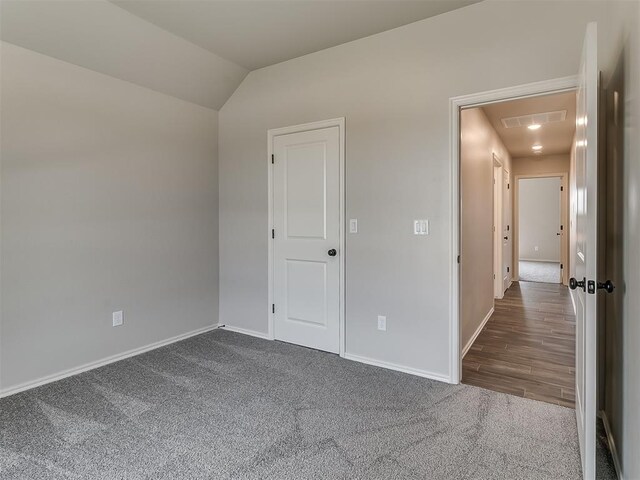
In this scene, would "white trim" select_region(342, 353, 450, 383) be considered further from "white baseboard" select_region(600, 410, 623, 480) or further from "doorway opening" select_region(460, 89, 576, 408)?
"white baseboard" select_region(600, 410, 623, 480)

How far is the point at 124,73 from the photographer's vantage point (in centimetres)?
304

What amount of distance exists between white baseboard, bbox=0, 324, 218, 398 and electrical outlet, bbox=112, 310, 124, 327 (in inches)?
10.3

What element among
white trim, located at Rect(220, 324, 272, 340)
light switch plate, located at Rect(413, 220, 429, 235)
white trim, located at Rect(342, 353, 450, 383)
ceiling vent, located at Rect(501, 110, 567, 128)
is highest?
ceiling vent, located at Rect(501, 110, 567, 128)

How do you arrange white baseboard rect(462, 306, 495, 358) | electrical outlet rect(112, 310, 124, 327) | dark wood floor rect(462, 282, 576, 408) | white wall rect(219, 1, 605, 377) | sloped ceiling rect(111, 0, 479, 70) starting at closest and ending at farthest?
white wall rect(219, 1, 605, 377) → sloped ceiling rect(111, 0, 479, 70) → dark wood floor rect(462, 282, 576, 408) → electrical outlet rect(112, 310, 124, 327) → white baseboard rect(462, 306, 495, 358)

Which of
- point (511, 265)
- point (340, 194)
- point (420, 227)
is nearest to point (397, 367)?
point (420, 227)

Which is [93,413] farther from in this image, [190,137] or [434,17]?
[434,17]

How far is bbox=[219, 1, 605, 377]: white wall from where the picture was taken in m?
2.35

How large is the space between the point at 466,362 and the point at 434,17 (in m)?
2.69

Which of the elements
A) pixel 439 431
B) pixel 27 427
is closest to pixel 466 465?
pixel 439 431

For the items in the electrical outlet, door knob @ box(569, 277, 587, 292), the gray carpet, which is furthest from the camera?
the electrical outlet

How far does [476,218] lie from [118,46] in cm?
364

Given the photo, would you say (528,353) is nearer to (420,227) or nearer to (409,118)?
(420,227)

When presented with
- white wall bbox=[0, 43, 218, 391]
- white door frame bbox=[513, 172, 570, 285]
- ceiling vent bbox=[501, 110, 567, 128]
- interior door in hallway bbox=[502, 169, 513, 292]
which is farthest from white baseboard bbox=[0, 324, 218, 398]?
white door frame bbox=[513, 172, 570, 285]

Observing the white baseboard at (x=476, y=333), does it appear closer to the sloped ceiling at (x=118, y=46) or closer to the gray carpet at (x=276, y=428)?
the gray carpet at (x=276, y=428)
